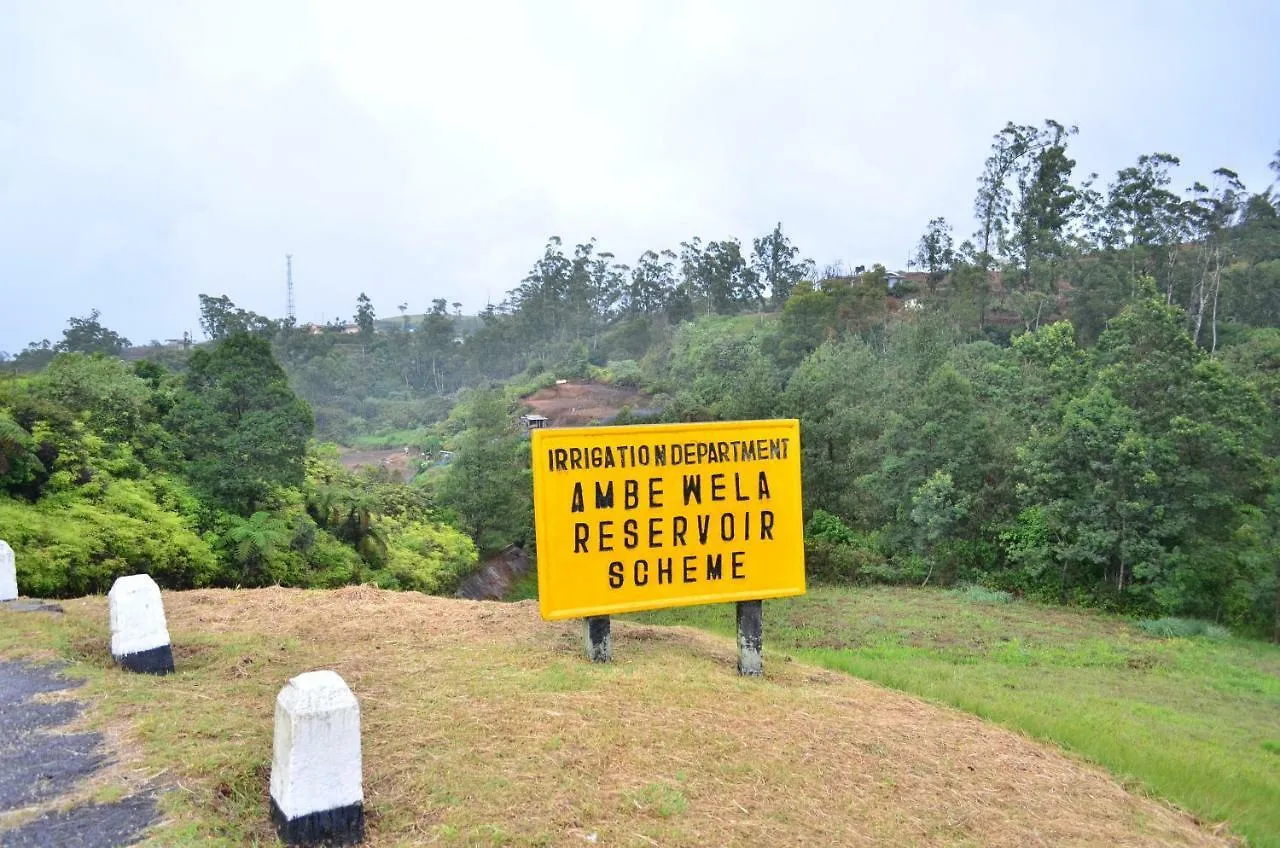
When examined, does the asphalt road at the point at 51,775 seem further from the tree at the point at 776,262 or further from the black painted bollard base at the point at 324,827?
the tree at the point at 776,262

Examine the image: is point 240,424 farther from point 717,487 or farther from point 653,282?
point 653,282

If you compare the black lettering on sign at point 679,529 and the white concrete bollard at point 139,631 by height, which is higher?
the black lettering on sign at point 679,529

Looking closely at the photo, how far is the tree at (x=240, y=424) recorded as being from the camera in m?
13.7

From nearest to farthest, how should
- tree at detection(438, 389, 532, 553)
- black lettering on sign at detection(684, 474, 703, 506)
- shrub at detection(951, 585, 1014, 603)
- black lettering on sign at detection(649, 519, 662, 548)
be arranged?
black lettering on sign at detection(649, 519, 662, 548)
black lettering on sign at detection(684, 474, 703, 506)
shrub at detection(951, 585, 1014, 603)
tree at detection(438, 389, 532, 553)

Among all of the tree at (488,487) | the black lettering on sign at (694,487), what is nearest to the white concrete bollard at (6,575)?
the black lettering on sign at (694,487)

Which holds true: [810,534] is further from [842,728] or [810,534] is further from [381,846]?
[381,846]

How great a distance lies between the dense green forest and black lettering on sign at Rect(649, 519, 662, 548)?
708 centimetres

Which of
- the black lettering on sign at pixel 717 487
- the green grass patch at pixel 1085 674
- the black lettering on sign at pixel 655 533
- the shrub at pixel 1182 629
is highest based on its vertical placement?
the black lettering on sign at pixel 717 487

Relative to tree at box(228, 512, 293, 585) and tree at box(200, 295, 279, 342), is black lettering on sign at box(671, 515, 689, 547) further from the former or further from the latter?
tree at box(200, 295, 279, 342)

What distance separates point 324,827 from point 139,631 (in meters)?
3.08

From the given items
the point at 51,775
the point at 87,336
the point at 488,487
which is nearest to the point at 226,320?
the point at 87,336

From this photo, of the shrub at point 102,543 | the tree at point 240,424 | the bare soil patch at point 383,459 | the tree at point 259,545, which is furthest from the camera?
the bare soil patch at point 383,459

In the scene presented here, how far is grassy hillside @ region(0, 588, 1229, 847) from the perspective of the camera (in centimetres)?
409

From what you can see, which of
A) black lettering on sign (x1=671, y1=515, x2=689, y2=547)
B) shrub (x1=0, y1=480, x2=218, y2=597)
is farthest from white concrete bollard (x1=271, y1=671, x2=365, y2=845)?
shrub (x1=0, y1=480, x2=218, y2=597)
